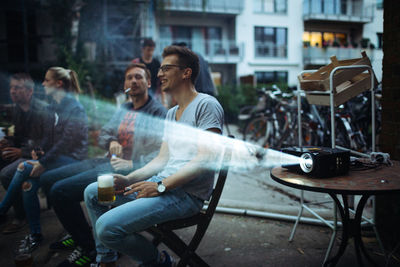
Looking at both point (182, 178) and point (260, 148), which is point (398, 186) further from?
point (260, 148)

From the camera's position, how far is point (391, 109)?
223 cm

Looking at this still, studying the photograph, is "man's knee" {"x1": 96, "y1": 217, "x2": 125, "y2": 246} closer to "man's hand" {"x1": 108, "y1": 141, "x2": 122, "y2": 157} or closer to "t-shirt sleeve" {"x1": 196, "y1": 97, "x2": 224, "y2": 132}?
"t-shirt sleeve" {"x1": 196, "y1": 97, "x2": 224, "y2": 132}

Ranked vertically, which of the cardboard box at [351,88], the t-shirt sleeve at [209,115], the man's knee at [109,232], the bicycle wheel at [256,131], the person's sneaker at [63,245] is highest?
the cardboard box at [351,88]

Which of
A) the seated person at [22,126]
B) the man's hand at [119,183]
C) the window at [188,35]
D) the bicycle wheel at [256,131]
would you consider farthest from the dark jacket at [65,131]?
the window at [188,35]

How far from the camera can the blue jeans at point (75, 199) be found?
2053 millimetres

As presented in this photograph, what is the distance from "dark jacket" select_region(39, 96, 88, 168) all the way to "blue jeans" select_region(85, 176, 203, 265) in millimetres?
1029

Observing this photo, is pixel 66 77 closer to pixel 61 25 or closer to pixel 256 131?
pixel 61 25

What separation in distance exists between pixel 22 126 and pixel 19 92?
0.27m

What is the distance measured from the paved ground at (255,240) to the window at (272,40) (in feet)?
5.03

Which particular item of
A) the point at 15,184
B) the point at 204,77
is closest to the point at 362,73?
the point at 204,77

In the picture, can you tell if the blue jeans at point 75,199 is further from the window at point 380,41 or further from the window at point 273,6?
the window at point 380,41

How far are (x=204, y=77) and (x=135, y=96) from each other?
2.59ft

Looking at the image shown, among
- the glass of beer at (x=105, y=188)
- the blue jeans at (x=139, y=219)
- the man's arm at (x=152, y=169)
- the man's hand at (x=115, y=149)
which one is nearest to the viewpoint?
the blue jeans at (x=139, y=219)

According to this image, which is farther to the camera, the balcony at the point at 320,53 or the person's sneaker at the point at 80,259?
the balcony at the point at 320,53
